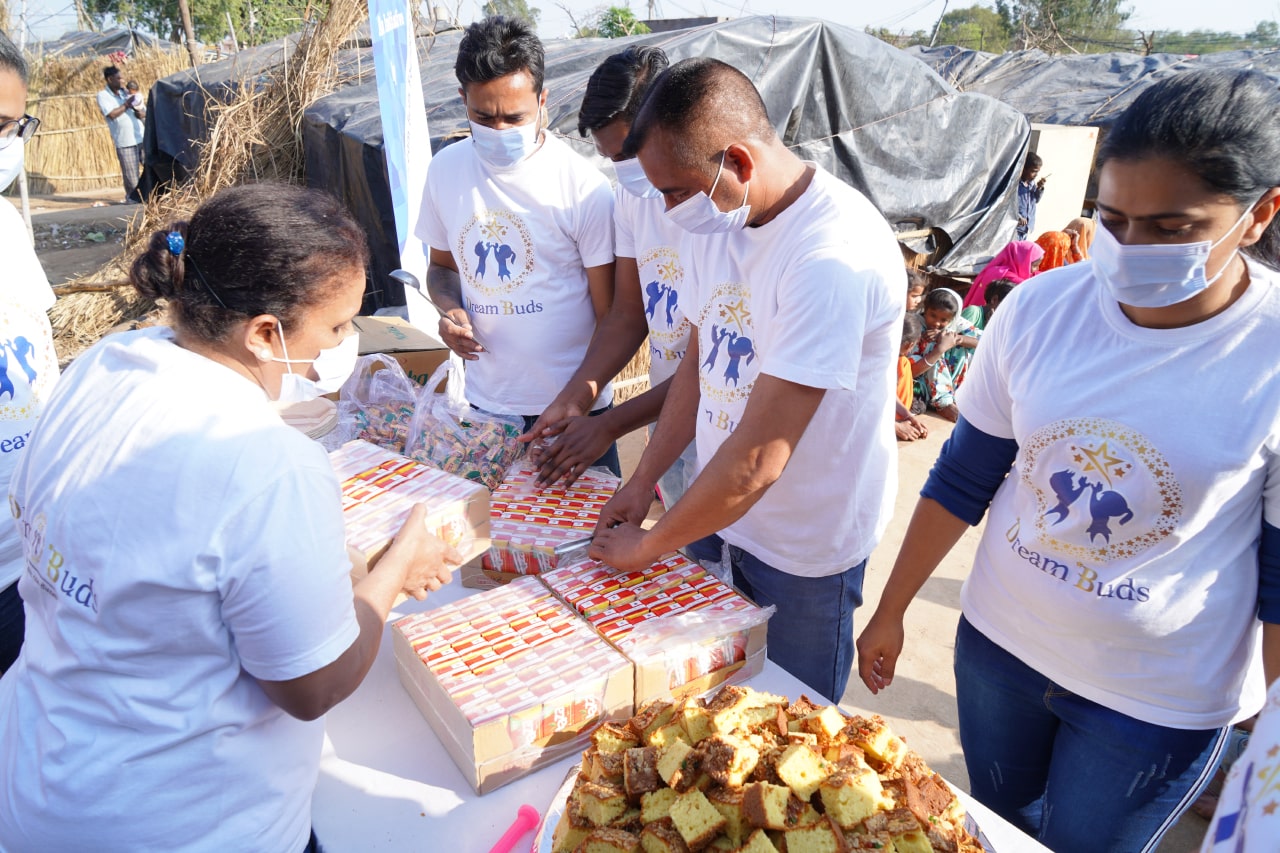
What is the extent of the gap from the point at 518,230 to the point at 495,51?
53cm

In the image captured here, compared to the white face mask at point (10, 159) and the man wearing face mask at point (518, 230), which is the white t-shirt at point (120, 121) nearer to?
the white face mask at point (10, 159)

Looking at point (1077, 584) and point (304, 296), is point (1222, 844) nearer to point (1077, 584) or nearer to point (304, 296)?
point (1077, 584)

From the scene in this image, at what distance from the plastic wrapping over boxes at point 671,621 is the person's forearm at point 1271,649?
0.85m

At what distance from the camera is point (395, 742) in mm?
1544

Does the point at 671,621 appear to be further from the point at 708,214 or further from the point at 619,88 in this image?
the point at 619,88

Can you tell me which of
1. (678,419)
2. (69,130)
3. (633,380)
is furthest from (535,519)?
(69,130)

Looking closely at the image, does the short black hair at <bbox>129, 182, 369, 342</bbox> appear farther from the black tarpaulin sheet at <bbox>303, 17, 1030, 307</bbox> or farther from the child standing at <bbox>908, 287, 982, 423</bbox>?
the child standing at <bbox>908, 287, 982, 423</bbox>

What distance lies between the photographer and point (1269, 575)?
1.35 meters

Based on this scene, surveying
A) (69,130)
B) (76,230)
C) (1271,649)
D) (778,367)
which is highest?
(778,367)

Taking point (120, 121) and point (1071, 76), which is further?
point (1071, 76)

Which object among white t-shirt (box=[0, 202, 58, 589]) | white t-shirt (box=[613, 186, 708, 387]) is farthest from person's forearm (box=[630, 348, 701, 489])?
white t-shirt (box=[0, 202, 58, 589])

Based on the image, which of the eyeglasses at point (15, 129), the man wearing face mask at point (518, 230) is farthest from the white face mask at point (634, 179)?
the eyeglasses at point (15, 129)

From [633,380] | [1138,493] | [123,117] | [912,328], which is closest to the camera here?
[1138,493]

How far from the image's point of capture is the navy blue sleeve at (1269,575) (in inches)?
52.4
